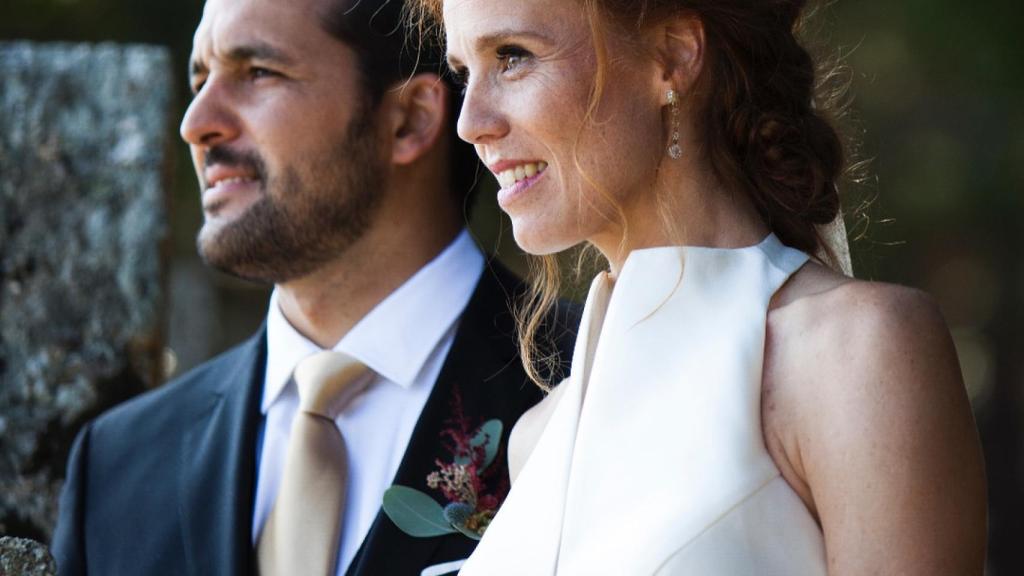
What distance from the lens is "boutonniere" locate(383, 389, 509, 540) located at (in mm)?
2859

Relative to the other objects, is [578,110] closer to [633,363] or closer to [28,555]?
[633,363]

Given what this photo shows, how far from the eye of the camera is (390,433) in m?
3.14

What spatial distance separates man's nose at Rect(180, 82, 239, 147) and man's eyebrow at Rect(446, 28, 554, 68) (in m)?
1.18

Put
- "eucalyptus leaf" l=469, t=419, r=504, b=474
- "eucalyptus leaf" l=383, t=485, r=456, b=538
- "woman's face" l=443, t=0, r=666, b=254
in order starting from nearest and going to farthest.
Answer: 1. "woman's face" l=443, t=0, r=666, b=254
2. "eucalyptus leaf" l=383, t=485, r=456, b=538
3. "eucalyptus leaf" l=469, t=419, r=504, b=474

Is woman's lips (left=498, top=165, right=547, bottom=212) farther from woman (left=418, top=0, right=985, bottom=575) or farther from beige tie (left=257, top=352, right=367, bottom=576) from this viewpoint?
beige tie (left=257, top=352, right=367, bottom=576)

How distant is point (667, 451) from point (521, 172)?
54 cm

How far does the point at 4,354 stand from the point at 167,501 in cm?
101

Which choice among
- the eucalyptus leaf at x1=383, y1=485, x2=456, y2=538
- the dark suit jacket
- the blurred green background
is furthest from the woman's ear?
the blurred green background

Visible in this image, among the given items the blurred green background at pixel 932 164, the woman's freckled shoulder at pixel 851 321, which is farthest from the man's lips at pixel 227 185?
the blurred green background at pixel 932 164

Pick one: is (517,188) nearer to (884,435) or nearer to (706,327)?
(706,327)

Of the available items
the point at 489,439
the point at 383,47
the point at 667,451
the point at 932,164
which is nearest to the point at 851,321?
the point at 667,451

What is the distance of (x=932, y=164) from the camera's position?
10.7 m

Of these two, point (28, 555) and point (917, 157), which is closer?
point (28, 555)

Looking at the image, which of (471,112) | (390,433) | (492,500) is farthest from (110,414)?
(471,112)
